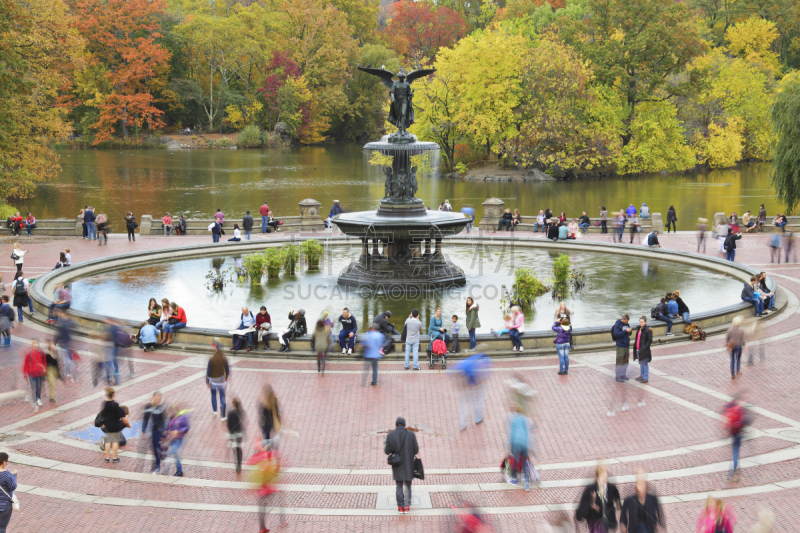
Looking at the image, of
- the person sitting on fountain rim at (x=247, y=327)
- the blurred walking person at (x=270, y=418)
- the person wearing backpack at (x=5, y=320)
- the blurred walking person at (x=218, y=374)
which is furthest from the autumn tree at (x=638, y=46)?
the blurred walking person at (x=270, y=418)

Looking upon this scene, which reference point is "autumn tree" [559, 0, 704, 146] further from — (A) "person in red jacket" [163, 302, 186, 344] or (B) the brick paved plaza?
(A) "person in red jacket" [163, 302, 186, 344]

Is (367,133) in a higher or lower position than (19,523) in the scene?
higher

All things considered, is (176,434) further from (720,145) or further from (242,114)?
(242,114)

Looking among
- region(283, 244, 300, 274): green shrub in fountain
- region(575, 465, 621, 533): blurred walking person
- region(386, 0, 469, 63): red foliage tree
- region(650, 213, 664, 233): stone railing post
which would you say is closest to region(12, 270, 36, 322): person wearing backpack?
region(283, 244, 300, 274): green shrub in fountain

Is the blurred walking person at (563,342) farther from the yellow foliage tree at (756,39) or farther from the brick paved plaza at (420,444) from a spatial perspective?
the yellow foliage tree at (756,39)

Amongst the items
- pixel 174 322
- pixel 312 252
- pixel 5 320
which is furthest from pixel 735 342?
pixel 5 320

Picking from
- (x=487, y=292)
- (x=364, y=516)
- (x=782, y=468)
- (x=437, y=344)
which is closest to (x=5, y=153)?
(x=487, y=292)

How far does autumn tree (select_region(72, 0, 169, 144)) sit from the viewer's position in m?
83.6

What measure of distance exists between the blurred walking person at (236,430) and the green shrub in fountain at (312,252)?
15.0m

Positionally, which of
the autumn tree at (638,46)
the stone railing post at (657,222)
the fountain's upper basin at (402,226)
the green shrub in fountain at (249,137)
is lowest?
the stone railing post at (657,222)

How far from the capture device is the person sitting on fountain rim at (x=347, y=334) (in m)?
17.1

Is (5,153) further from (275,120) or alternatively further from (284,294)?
(275,120)

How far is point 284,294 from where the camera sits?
888 inches

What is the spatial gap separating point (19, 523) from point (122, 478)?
164 cm
